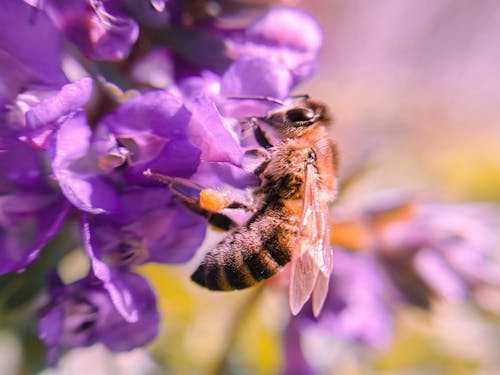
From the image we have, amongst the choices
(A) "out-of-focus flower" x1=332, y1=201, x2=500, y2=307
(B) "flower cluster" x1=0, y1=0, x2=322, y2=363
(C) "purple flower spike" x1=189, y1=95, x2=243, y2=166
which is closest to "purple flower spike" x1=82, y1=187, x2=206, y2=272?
(B) "flower cluster" x1=0, y1=0, x2=322, y2=363

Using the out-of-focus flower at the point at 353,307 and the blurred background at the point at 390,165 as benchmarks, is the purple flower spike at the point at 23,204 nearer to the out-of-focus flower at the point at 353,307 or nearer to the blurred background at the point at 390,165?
the blurred background at the point at 390,165

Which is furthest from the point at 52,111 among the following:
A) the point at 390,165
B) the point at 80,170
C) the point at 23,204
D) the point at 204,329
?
the point at 390,165

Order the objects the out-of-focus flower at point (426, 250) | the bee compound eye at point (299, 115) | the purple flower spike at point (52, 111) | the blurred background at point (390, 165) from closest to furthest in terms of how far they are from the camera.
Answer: the purple flower spike at point (52, 111)
the bee compound eye at point (299, 115)
the out-of-focus flower at point (426, 250)
the blurred background at point (390, 165)

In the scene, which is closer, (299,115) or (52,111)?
(52,111)

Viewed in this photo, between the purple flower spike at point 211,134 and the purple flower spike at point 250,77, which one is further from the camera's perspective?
the purple flower spike at point 250,77

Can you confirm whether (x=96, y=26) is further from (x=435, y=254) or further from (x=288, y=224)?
(x=435, y=254)

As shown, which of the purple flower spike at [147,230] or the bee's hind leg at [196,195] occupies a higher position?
the bee's hind leg at [196,195]

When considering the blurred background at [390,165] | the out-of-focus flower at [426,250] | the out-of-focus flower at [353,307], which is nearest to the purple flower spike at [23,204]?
the blurred background at [390,165]

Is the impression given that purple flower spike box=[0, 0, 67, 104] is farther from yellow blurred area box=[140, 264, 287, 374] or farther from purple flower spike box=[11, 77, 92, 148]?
yellow blurred area box=[140, 264, 287, 374]
